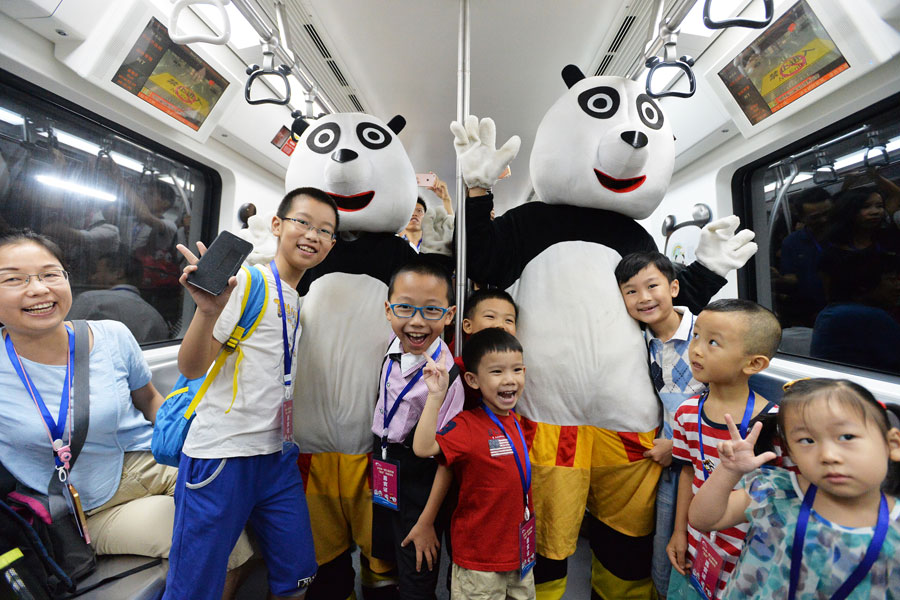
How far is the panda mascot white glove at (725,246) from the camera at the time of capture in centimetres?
155

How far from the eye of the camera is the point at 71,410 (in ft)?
4.51

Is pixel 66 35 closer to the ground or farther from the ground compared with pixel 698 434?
farther from the ground

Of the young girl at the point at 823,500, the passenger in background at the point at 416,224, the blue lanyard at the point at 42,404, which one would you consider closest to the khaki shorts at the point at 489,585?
the young girl at the point at 823,500

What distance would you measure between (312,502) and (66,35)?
214cm

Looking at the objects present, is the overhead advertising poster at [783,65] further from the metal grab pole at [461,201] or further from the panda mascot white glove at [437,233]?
the panda mascot white glove at [437,233]

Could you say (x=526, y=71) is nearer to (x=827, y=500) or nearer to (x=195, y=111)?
(x=195, y=111)

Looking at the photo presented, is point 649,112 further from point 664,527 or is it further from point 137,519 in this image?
point 137,519

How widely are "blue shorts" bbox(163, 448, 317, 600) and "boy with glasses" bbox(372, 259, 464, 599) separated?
10.6 inches

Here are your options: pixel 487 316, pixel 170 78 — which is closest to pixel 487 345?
pixel 487 316

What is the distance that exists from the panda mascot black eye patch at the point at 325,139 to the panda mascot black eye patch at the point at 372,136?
93mm

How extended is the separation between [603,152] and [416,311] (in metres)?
0.90

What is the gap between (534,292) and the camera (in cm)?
148

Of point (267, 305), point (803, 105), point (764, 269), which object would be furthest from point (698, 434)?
point (764, 269)

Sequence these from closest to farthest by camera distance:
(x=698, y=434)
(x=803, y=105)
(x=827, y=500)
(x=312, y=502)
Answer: (x=827, y=500) < (x=698, y=434) < (x=312, y=502) < (x=803, y=105)
